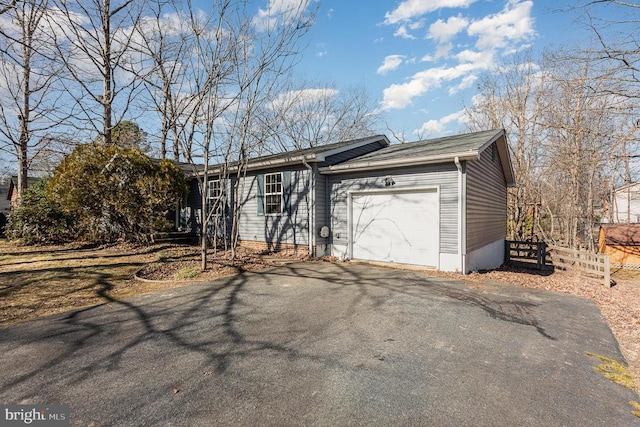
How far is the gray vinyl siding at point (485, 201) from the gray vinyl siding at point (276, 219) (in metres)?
4.73

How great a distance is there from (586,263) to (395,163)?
20.3ft

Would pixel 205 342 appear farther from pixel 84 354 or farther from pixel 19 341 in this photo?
pixel 19 341

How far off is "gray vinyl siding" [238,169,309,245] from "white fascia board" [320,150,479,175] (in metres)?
1.00

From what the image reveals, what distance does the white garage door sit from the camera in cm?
811

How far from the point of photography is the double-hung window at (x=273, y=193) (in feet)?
34.5

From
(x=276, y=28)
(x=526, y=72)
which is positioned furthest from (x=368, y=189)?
(x=526, y=72)

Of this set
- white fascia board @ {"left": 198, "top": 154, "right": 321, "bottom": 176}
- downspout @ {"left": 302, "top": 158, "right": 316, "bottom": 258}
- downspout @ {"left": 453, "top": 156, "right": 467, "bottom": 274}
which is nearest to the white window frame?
white fascia board @ {"left": 198, "top": 154, "right": 321, "bottom": 176}

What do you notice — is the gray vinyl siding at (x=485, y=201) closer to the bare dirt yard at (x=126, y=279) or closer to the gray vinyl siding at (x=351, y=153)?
the bare dirt yard at (x=126, y=279)

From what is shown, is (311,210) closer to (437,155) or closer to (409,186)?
(409,186)

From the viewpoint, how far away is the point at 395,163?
8.34 metres

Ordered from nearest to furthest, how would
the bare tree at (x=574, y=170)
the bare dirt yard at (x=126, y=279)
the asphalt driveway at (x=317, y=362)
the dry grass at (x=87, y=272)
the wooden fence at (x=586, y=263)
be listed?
the asphalt driveway at (x=317, y=362)
the bare dirt yard at (x=126, y=279)
the dry grass at (x=87, y=272)
the wooden fence at (x=586, y=263)
the bare tree at (x=574, y=170)

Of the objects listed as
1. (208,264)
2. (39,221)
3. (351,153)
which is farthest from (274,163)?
(39,221)

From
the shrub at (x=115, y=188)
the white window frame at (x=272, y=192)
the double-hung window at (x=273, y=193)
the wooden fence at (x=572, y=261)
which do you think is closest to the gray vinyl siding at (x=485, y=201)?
the wooden fence at (x=572, y=261)

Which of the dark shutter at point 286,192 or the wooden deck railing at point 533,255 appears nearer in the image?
the dark shutter at point 286,192
